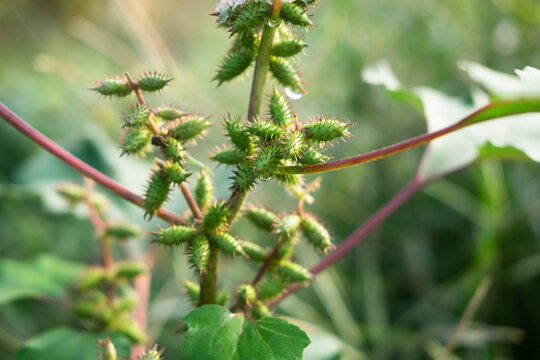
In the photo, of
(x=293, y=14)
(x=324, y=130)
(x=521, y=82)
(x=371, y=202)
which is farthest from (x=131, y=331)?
(x=371, y=202)

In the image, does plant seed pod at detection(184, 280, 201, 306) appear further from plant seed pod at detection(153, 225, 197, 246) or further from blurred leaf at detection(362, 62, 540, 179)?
blurred leaf at detection(362, 62, 540, 179)

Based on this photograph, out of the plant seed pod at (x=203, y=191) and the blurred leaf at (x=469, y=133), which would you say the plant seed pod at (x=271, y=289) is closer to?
the plant seed pod at (x=203, y=191)

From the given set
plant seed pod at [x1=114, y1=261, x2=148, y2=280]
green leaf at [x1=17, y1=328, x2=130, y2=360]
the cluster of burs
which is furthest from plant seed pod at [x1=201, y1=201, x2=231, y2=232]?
plant seed pod at [x1=114, y1=261, x2=148, y2=280]

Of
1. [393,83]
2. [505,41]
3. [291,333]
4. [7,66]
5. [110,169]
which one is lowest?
[291,333]

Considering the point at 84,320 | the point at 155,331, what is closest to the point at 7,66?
the point at 155,331

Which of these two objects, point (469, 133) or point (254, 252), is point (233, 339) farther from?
point (469, 133)

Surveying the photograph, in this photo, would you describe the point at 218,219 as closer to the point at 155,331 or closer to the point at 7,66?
the point at 155,331
